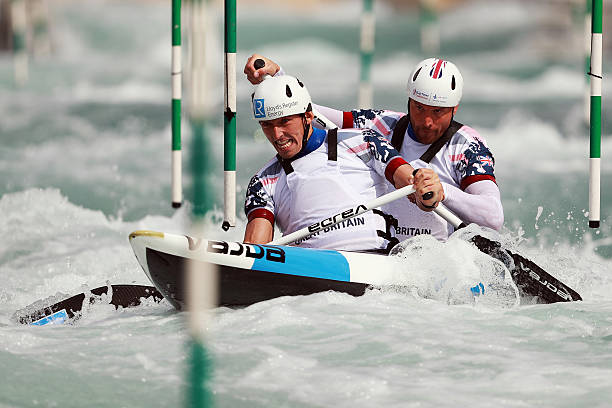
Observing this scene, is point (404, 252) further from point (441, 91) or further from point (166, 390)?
point (166, 390)

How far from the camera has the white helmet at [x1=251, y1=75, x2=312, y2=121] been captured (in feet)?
15.4

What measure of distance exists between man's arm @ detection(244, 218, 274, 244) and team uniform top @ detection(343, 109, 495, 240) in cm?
63

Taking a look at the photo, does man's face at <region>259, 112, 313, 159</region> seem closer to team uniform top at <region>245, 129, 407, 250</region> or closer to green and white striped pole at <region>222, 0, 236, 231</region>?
team uniform top at <region>245, 129, 407, 250</region>

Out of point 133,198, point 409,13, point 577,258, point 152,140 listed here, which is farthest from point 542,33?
point 577,258

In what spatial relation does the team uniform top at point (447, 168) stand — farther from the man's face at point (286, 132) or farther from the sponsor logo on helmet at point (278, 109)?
the sponsor logo on helmet at point (278, 109)

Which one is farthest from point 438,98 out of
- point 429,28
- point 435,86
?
point 429,28

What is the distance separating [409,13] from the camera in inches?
1629

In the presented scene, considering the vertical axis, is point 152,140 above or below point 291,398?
above

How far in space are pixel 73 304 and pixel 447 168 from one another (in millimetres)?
1956

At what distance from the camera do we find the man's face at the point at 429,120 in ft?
16.7

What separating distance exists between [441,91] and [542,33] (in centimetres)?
2769

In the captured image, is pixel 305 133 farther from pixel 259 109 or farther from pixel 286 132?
pixel 259 109

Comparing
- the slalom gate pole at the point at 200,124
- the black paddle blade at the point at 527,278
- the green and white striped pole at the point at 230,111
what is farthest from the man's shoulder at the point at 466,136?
the slalom gate pole at the point at 200,124

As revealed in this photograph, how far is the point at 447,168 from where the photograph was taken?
5145mm
